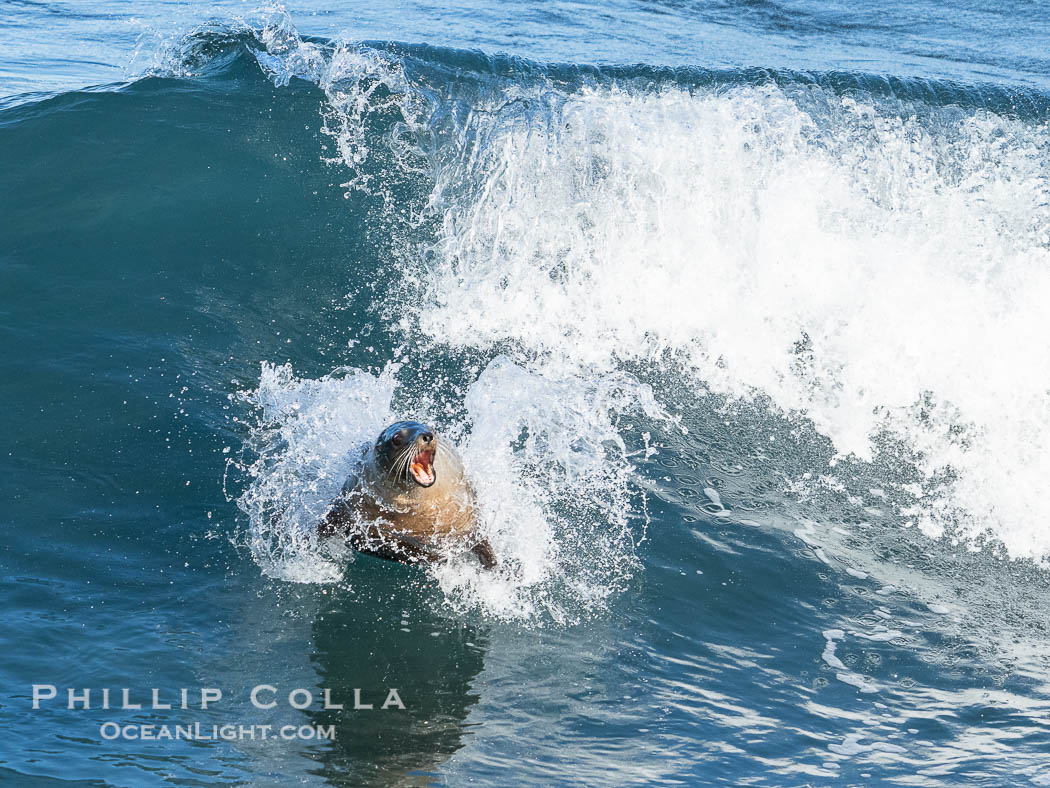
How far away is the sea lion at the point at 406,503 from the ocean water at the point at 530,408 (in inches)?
13.8

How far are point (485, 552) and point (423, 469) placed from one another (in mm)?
701

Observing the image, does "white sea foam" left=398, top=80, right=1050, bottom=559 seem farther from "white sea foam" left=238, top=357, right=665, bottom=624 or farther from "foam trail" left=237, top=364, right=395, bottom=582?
"foam trail" left=237, top=364, right=395, bottom=582

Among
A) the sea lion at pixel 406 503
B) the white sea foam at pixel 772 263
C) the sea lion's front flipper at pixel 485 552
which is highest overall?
the white sea foam at pixel 772 263

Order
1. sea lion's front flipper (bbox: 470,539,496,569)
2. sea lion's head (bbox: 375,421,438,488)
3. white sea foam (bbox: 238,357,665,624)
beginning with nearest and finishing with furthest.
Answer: sea lion's head (bbox: 375,421,438,488) → sea lion's front flipper (bbox: 470,539,496,569) → white sea foam (bbox: 238,357,665,624)

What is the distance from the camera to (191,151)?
1028cm

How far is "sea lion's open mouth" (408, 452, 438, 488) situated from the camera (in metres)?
5.35

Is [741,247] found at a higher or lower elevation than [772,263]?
higher

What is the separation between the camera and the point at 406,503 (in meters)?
5.45

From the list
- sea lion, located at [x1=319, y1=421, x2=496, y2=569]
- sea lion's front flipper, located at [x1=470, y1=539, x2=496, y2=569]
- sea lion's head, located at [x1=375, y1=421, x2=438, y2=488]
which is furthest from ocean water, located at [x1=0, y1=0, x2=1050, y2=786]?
sea lion's head, located at [x1=375, y1=421, x2=438, y2=488]

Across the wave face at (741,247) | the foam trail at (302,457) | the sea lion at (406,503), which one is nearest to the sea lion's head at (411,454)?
the sea lion at (406,503)

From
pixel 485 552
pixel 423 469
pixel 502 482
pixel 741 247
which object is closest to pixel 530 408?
pixel 502 482

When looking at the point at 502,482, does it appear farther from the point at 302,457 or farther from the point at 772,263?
the point at 772,263

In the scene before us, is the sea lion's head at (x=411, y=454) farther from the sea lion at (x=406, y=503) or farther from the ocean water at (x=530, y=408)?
the ocean water at (x=530, y=408)

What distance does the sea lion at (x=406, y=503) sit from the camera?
537 centimetres
